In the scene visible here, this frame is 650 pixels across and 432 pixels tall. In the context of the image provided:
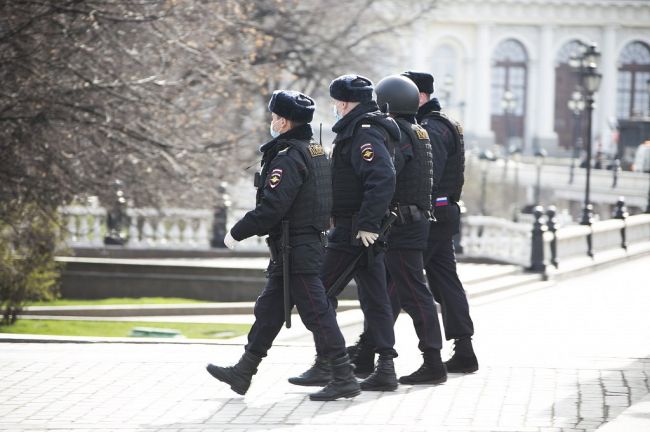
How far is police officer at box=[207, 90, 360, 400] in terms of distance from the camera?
28.7 feet

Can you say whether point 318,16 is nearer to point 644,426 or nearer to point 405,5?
point 405,5

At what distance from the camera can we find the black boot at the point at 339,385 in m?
8.74

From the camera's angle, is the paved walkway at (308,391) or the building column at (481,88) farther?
the building column at (481,88)

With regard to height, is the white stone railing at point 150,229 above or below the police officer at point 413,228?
below

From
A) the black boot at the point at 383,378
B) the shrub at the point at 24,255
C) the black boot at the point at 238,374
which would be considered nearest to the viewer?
the black boot at the point at 238,374

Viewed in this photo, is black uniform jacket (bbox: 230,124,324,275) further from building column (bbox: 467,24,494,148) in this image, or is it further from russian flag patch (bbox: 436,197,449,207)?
building column (bbox: 467,24,494,148)

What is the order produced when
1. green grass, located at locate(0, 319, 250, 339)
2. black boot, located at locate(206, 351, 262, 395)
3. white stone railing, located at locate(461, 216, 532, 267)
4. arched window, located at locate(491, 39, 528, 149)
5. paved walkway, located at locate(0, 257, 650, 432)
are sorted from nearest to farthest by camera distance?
paved walkway, located at locate(0, 257, 650, 432), black boot, located at locate(206, 351, 262, 395), green grass, located at locate(0, 319, 250, 339), white stone railing, located at locate(461, 216, 532, 267), arched window, located at locate(491, 39, 528, 149)

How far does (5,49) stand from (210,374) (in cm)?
738

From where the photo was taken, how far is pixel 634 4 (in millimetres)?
112812

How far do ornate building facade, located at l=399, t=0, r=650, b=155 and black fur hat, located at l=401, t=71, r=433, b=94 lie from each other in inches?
4008

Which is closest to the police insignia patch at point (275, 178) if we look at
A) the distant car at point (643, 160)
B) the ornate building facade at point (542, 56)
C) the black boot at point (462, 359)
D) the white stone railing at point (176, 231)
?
the black boot at point (462, 359)

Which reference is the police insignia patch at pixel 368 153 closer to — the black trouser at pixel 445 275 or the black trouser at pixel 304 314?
the black trouser at pixel 304 314

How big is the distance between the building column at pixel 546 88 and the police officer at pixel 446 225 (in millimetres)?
102418

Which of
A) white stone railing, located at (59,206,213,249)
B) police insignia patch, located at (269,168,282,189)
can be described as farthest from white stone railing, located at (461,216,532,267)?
police insignia patch, located at (269,168,282,189)
